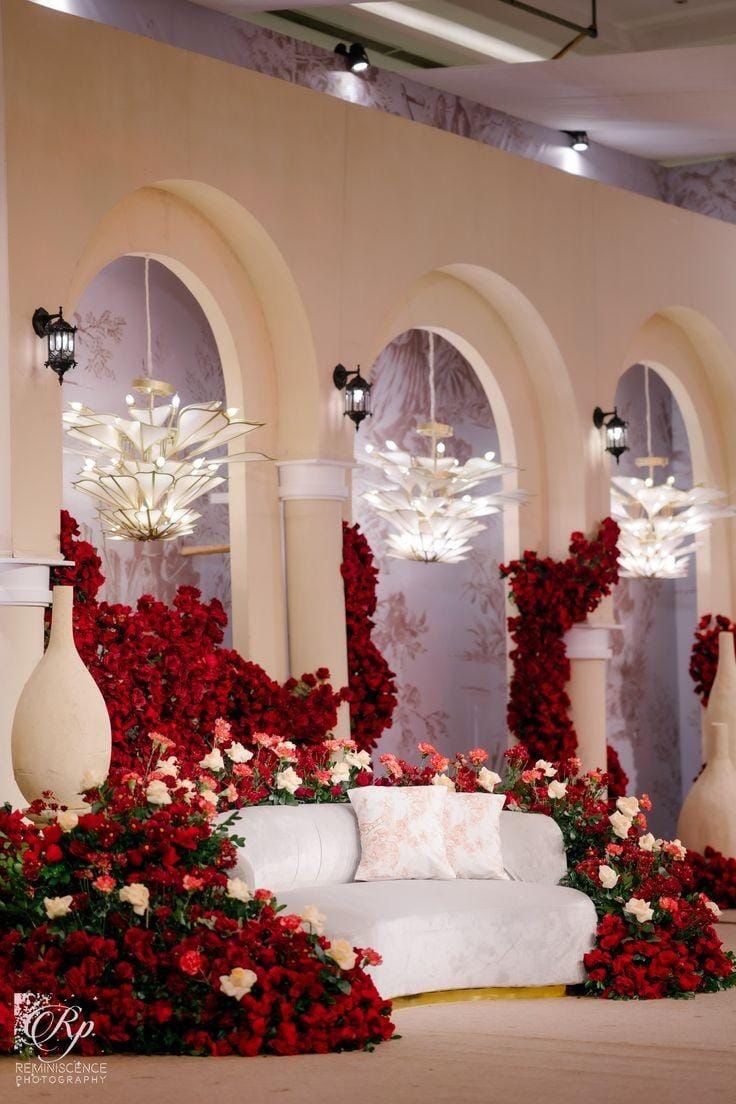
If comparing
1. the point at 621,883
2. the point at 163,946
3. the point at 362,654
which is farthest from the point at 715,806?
the point at 163,946

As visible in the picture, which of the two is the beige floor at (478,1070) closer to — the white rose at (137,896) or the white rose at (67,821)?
the white rose at (137,896)

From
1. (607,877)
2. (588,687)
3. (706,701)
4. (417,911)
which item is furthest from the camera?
(706,701)

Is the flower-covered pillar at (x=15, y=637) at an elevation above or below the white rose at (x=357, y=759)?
above

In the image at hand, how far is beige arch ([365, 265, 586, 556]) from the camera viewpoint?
945 cm

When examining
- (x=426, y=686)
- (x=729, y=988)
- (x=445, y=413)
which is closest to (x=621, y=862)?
(x=729, y=988)

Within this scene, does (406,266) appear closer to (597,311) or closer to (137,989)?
(597,311)

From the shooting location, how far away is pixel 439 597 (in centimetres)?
1149

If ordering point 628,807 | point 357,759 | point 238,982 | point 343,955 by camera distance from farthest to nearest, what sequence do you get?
point 357,759
point 628,807
point 343,955
point 238,982

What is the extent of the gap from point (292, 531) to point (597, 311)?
282 cm

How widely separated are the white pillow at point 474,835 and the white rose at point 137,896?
1.89 m

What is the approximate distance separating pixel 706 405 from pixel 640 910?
18.8 ft

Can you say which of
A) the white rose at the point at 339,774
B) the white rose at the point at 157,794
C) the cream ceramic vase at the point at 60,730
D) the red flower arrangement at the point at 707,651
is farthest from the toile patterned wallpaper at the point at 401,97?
the white rose at the point at 157,794

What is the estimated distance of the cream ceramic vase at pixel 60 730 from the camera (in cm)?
596

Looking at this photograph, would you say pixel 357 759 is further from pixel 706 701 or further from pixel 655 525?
pixel 706 701
